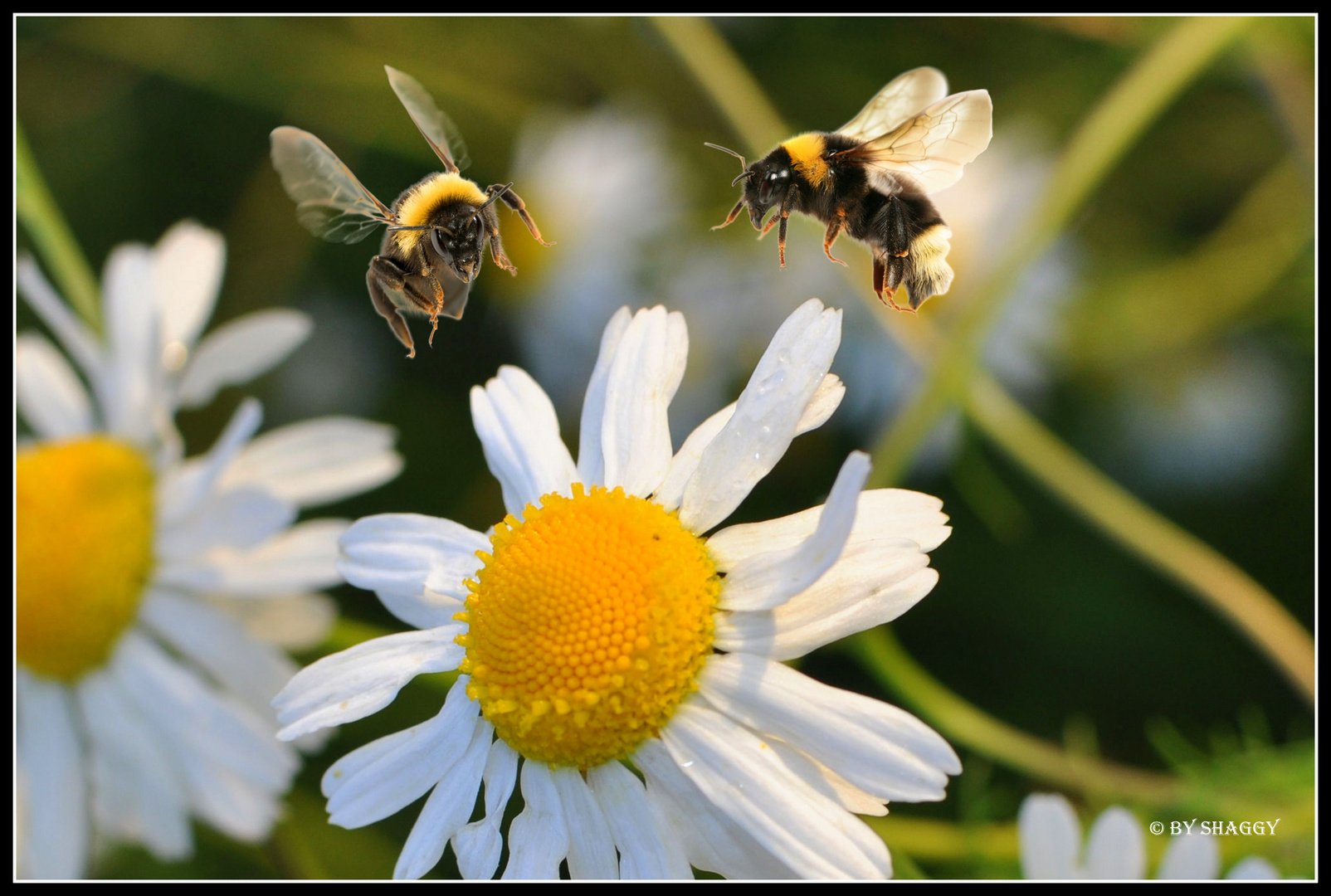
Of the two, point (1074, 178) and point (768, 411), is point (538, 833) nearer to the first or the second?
point (768, 411)

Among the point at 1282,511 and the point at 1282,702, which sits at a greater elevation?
the point at 1282,511

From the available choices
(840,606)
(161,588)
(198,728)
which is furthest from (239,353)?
(840,606)

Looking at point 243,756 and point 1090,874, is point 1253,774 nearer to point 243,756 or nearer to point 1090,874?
point 1090,874

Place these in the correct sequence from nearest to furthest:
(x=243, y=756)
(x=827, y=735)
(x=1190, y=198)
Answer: (x=827, y=735)
(x=243, y=756)
(x=1190, y=198)

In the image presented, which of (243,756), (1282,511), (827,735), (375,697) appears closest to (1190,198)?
(1282,511)

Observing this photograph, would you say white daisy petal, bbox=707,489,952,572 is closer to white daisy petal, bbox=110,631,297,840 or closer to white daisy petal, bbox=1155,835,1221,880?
white daisy petal, bbox=1155,835,1221,880

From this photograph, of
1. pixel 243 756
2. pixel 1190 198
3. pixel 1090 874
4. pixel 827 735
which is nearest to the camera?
pixel 827 735

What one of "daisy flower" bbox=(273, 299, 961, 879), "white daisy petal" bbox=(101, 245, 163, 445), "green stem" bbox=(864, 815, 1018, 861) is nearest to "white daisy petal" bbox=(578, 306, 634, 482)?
"daisy flower" bbox=(273, 299, 961, 879)
